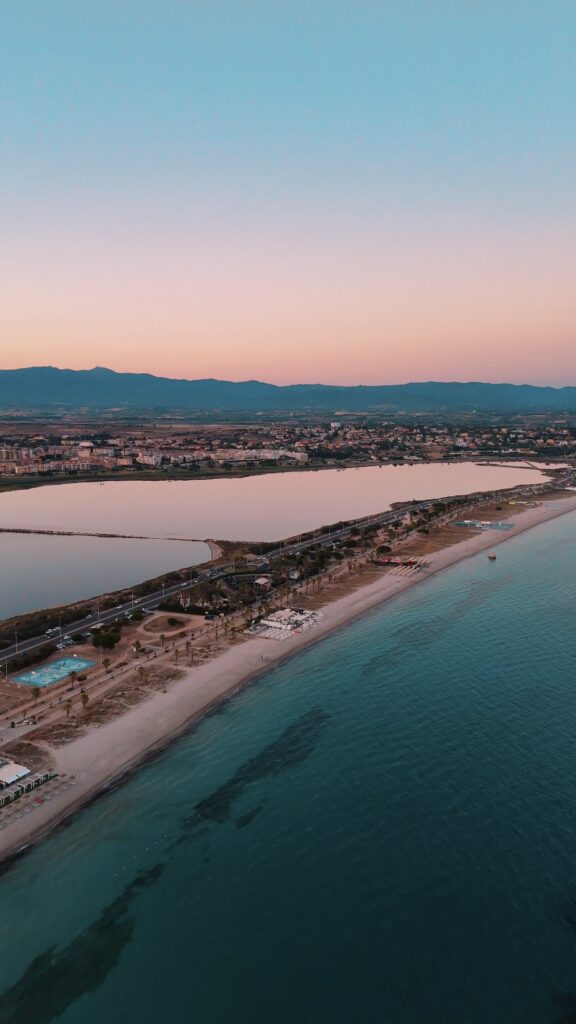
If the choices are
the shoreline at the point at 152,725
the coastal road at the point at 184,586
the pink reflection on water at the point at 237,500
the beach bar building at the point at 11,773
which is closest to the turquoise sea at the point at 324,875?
the shoreline at the point at 152,725

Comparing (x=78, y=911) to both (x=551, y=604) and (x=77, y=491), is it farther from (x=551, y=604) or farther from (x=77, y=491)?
(x=77, y=491)

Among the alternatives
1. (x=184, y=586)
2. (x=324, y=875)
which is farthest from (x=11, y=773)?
(x=184, y=586)

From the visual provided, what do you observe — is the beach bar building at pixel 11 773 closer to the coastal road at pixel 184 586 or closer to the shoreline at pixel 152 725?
the shoreline at pixel 152 725

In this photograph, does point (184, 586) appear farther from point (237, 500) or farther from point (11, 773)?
point (237, 500)

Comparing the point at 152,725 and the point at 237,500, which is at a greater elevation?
the point at 237,500

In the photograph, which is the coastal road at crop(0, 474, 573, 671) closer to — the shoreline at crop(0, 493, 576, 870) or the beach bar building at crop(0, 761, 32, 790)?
the shoreline at crop(0, 493, 576, 870)
